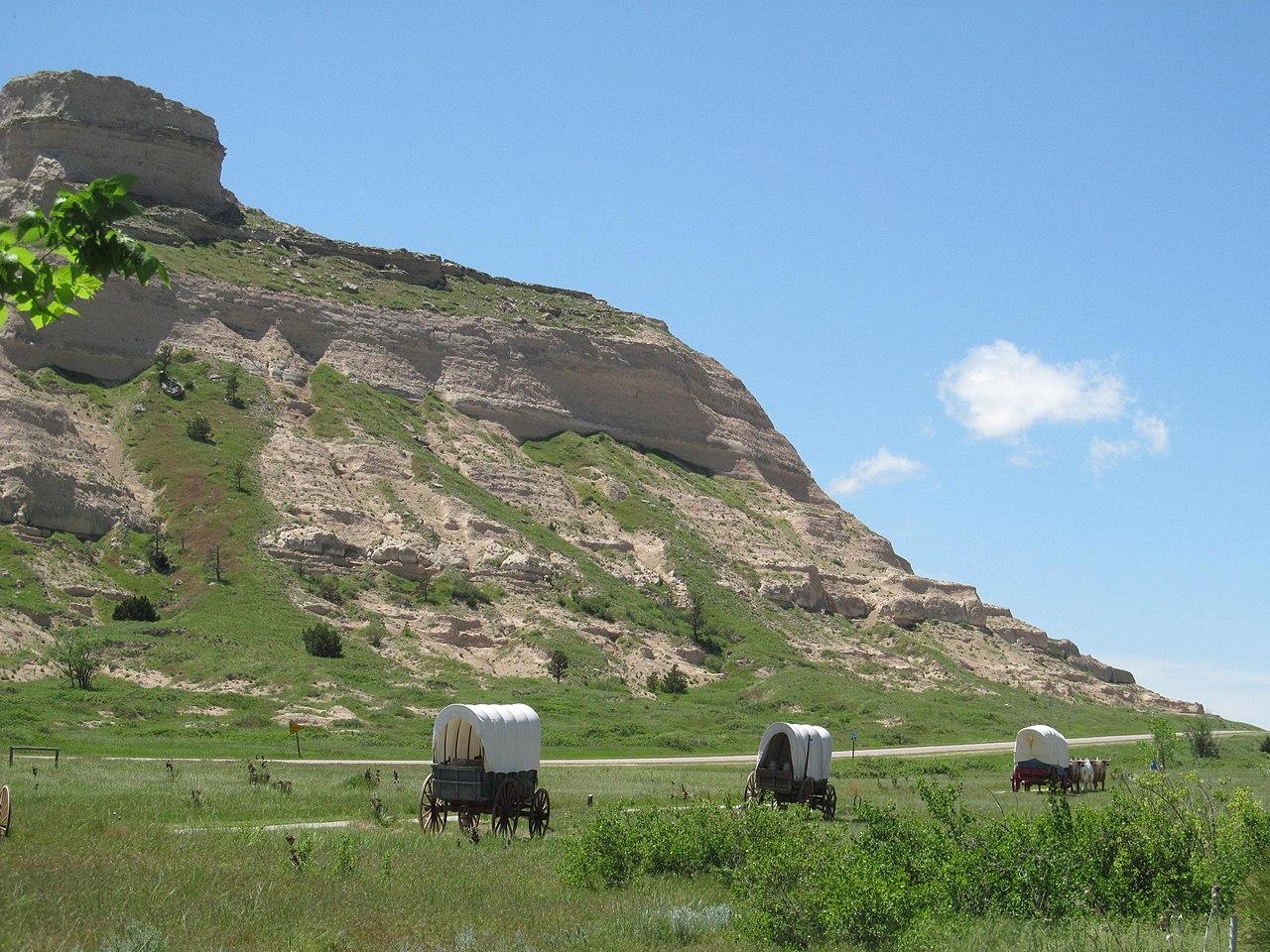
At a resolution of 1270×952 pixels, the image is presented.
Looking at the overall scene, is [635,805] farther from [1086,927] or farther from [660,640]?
[660,640]

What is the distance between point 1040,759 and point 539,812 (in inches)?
849

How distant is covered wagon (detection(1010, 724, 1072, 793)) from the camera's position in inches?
1528

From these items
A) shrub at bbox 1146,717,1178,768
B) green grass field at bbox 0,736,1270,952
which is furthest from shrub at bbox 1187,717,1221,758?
green grass field at bbox 0,736,1270,952

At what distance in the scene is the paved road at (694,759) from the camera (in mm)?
38188

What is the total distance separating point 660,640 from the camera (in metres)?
75.1

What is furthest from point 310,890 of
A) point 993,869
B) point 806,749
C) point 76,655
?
point 76,655

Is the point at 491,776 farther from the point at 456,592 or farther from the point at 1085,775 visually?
the point at 456,592

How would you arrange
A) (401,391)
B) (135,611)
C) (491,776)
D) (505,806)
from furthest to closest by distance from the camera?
(401,391)
(135,611)
(491,776)
(505,806)

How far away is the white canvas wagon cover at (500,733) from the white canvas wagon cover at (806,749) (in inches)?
295

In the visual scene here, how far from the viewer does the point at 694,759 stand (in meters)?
49.0

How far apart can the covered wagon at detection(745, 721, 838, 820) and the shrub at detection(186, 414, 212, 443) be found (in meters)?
55.5

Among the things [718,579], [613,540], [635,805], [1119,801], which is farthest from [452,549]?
[1119,801]

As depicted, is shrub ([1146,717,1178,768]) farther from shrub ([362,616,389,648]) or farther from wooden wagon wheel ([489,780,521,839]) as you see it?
shrub ([362,616,389,648])

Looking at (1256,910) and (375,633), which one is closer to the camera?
(1256,910)
